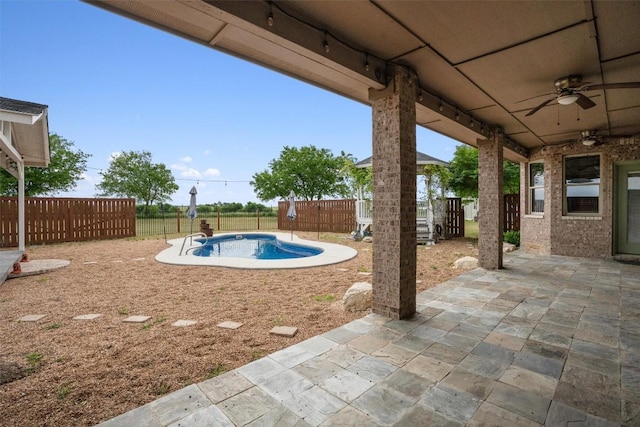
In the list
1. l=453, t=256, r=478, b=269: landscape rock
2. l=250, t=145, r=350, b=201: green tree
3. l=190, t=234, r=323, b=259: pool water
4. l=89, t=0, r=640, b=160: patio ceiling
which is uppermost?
l=250, t=145, r=350, b=201: green tree

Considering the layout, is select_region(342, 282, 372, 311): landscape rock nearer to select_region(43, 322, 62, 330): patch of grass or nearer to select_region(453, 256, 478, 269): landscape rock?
select_region(43, 322, 62, 330): patch of grass

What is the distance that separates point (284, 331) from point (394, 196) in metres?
1.91

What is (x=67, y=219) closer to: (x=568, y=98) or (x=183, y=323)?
(x=183, y=323)

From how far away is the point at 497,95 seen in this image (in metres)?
4.25

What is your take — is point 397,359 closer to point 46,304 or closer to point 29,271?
point 46,304

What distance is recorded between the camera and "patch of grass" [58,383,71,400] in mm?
2023

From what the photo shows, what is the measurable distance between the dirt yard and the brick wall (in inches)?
162

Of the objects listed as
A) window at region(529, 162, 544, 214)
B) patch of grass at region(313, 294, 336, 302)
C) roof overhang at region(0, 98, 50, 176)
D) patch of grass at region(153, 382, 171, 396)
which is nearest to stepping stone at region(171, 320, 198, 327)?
patch of grass at region(153, 382, 171, 396)

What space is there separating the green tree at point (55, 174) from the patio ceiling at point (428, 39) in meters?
17.0

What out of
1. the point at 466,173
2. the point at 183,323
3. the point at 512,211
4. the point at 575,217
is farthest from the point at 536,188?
the point at 183,323

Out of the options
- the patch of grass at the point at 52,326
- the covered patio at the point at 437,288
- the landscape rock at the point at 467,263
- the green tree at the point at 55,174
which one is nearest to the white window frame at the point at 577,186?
the covered patio at the point at 437,288

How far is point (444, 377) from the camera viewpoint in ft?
7.17

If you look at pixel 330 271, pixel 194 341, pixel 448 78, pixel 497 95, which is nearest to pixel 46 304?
pixel 194 341

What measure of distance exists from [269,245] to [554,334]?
33.1ft
